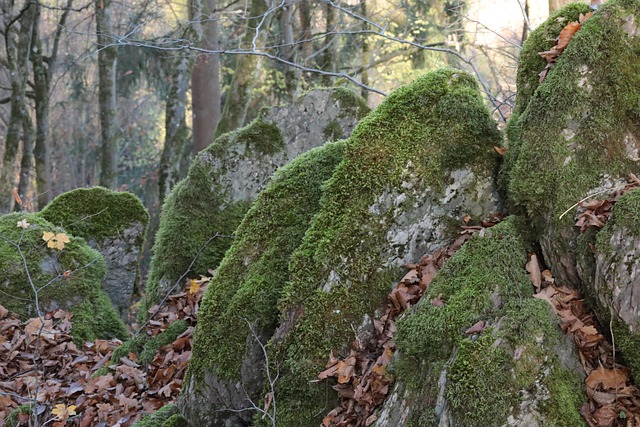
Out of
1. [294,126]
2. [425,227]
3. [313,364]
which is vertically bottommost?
[313,364]

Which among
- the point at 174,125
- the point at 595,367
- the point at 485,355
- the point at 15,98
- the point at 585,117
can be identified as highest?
the point at 15,98

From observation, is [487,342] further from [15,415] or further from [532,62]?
[15,415]

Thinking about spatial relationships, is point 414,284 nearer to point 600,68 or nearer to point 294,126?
point 600,68

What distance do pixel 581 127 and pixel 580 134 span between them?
Answer: 0.05 m

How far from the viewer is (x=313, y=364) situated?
13.5ft

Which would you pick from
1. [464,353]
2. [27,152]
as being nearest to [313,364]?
[464,353]

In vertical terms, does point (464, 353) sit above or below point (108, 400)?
above

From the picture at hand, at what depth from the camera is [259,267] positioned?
4.71 metres

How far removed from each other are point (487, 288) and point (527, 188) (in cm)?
86

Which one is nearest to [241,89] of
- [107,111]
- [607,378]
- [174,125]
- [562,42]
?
[174,125]

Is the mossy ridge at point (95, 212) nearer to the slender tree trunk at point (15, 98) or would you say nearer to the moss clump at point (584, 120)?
the slender tree trunk at point (15, 98)

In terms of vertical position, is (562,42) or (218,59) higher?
(218,59)

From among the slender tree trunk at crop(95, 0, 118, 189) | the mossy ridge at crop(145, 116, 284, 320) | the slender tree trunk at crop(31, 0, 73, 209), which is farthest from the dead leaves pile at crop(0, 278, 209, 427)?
the slender tree trunk at crop(31, 0, 73, 209)

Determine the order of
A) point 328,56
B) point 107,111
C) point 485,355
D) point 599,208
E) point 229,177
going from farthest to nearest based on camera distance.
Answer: point 328,56, point 107,111, point 229,177, point 599,208, point 485,355
